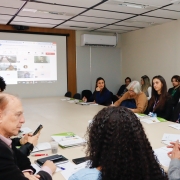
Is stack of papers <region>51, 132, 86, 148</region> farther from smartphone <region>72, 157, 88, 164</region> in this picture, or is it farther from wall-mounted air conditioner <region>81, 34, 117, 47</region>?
wall-mounted air conditioner <region>81, 34, 117, 47</region>

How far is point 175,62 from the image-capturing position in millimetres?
5660

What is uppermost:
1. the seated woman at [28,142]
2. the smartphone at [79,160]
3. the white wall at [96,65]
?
the white wall at [96,65]

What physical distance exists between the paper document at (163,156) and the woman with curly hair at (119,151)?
656 millimetres

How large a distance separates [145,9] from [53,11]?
186cm

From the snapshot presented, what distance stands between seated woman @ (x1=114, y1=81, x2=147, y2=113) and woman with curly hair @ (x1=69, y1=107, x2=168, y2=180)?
8.73 ft

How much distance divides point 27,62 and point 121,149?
5.77m

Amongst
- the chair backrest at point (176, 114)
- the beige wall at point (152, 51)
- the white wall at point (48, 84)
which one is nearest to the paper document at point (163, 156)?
the chair backrest at point (176, 114)

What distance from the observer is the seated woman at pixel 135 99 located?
3.68m

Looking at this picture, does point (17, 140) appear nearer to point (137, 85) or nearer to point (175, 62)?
point (137, 85)

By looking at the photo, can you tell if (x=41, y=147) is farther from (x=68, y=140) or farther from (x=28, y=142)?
(x=68, y=140)

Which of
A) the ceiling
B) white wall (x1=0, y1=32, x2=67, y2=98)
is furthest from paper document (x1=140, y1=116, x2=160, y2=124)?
white wall (x1=0, y1=32, x2=67, y2=98)

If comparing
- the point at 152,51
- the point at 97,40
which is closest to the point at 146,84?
the point at 152,51

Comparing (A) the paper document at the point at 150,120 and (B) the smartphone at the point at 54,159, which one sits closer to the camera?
(B) the smartphone at the point at 54,159

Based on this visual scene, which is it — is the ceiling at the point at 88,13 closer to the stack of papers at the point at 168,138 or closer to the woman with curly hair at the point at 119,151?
the stack of papers at the point at 168,138
